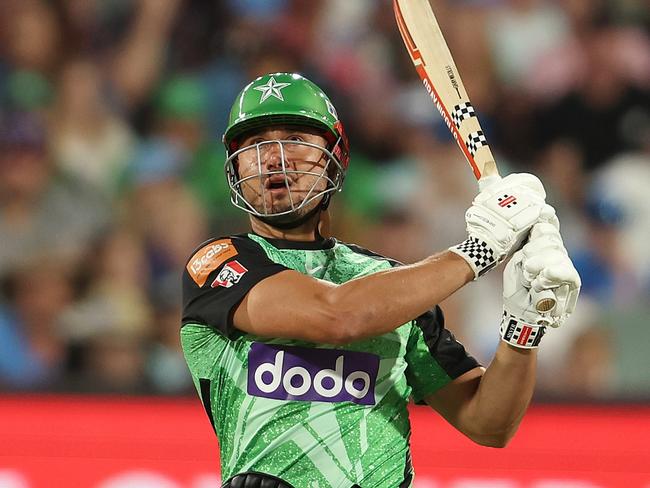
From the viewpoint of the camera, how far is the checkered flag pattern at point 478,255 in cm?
267

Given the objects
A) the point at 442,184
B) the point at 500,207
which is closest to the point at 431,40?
the point at 500,207

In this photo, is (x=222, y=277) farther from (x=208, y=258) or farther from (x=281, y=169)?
A: (x=281, y=169)

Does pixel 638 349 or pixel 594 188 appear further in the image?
pixel 594 188

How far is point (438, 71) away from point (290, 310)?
0.96m

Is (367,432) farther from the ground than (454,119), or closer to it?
closer to it

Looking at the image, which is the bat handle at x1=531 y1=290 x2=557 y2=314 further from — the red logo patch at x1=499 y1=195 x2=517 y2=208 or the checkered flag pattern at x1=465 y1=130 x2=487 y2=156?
the checkered flag pattern at x1=465 y1=130 x2=487 y2=156

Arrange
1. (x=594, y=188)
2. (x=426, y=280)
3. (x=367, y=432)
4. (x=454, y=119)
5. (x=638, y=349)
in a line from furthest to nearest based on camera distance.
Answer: (x=594, y=188)
(x=638, y=349)
(x=454, y=119)
(x=367, y=432)
(x=426, y=280)

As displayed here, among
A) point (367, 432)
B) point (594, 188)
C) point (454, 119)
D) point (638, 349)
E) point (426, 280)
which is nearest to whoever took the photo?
point (426, 280)

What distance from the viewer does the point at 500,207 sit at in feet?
9.05

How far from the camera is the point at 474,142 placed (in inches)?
122

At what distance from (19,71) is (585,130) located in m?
3.33

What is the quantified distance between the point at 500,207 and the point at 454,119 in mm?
500

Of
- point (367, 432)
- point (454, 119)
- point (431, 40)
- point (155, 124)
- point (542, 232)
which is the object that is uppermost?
point (155, 124)

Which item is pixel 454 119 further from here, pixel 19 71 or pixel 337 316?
pixel 19 71
